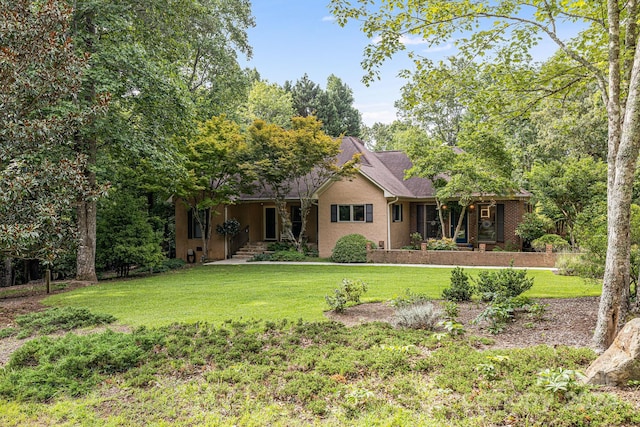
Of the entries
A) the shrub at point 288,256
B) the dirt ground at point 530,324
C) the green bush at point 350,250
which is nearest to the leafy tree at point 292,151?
the green bush at point 350,250

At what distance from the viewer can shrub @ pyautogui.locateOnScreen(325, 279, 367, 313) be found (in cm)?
802

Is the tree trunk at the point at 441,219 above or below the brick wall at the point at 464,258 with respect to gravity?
above

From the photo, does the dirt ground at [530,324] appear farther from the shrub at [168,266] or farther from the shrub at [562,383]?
the shrub at [168,266]

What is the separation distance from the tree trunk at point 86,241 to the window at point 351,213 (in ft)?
33.5

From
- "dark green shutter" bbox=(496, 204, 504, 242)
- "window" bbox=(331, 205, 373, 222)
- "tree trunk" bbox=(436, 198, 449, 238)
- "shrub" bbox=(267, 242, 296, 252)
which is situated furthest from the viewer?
"shrub" bbox=(267, 242, 296, 252)

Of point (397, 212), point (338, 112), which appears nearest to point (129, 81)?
point (397, 212)

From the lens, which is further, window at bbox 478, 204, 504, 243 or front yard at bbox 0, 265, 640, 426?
window at bbox 478, 204, 504, 243

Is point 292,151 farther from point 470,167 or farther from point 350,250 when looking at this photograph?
point 470,167

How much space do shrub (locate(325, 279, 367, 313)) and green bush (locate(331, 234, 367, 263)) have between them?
385 inches

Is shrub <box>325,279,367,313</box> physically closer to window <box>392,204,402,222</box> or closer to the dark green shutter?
window <box>392,204,402,222</box>

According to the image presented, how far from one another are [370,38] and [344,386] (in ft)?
20.5

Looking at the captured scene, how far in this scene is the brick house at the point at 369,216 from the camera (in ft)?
64.8

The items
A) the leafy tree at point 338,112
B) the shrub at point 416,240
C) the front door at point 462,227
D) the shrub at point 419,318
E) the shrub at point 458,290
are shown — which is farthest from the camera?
the leafy tree at point 338,112

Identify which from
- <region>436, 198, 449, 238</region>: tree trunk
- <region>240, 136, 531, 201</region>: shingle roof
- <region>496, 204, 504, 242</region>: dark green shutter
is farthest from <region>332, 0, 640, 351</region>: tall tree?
<region>496, 204, 504, 242</region>: dark green shutter
